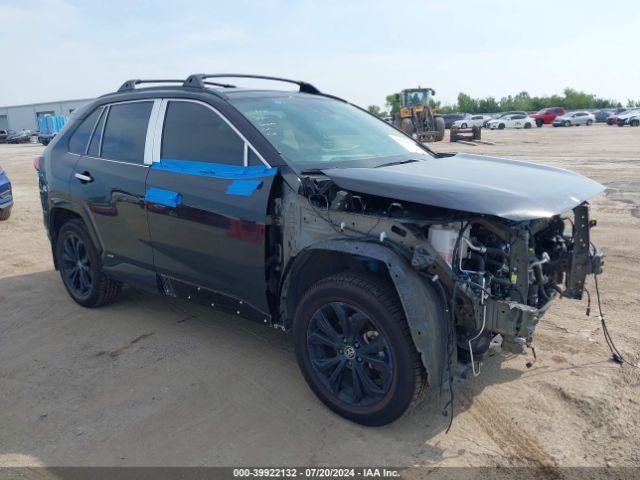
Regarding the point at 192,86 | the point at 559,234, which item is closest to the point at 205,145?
the point at 192,86

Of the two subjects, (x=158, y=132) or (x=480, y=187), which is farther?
(x=158, y=132)

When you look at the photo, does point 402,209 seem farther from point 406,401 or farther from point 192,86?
point 192,86

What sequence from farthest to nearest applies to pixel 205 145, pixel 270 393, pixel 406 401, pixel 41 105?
pixel 41 105 < pixel 205 145 < pixel 270 393 < pixel 406 401

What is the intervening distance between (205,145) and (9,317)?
2.81 meters

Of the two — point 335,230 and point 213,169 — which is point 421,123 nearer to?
point 213,169

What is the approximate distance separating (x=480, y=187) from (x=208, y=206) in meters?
1.80

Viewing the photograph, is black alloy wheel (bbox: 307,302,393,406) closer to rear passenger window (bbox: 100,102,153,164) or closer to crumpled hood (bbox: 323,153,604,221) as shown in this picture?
crumpled hood (bbox: 323,153,604,221)

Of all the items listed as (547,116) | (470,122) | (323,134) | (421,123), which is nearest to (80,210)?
(323,134)

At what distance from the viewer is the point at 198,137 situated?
12.9 feet

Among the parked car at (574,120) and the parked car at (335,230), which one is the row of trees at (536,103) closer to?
the parked car at (574,120)

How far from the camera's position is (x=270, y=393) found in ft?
11.7

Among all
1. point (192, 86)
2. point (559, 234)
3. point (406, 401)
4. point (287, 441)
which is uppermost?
point (192, 86)

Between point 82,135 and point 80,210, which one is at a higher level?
point 82,135

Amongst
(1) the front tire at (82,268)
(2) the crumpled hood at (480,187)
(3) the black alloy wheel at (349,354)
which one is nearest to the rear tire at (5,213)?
(1) the front tire at (82,268)
